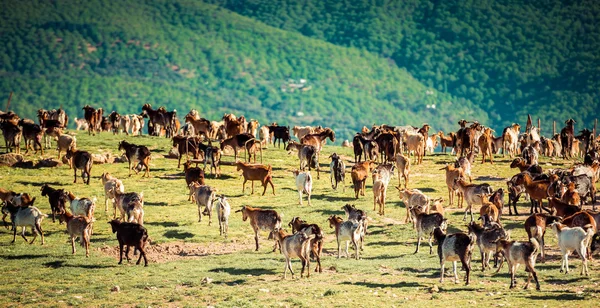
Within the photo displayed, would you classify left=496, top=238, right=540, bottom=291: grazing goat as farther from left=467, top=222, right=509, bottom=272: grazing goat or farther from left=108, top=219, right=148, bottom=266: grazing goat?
left=108, top=219, right=148, bottom=266: grazing goat

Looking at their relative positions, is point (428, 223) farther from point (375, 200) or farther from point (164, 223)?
point (164, 223)

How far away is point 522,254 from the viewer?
22.8 metres

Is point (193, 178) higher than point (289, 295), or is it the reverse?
point (193, 178)

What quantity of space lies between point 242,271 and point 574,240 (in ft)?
34.4

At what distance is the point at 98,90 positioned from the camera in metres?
185

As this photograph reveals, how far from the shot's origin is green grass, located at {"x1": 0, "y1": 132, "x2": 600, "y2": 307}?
2203cm

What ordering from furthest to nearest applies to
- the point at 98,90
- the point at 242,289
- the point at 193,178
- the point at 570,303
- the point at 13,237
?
the point at 98,90, the point at 193,178, the point at 13,237, the point at 242,289, the point at 570,303

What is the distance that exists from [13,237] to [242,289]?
1196 cm

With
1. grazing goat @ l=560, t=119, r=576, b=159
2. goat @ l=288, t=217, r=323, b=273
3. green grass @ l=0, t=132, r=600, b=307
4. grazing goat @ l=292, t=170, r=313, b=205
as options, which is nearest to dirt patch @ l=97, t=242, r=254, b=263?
green grass @ l=0, t=132, r=600, b=307

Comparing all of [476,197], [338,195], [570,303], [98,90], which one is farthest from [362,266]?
[98,90]

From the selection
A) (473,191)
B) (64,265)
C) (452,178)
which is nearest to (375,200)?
(452,178)

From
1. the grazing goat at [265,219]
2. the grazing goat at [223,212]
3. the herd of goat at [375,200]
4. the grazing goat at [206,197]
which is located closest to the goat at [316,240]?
the herd of goat at [375,200]

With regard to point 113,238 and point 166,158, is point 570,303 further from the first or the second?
point 166,158

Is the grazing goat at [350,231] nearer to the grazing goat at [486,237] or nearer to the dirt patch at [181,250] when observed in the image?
the grazing goat at [486,237]
